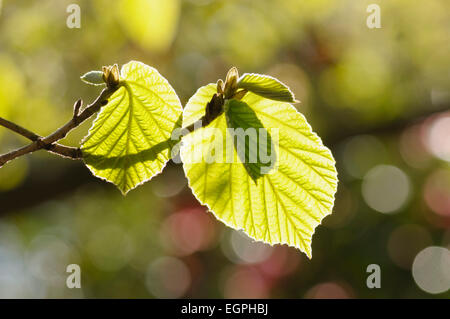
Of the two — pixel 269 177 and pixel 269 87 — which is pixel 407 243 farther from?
pixel 269 87

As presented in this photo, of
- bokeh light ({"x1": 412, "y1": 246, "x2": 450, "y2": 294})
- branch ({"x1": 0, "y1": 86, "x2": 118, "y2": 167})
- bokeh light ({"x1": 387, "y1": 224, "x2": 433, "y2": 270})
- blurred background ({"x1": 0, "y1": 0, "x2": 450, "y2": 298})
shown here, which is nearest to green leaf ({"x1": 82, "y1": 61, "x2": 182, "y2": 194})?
branch ({"x1": 0, "y1": 86, "x2": 118, "y2": 167})

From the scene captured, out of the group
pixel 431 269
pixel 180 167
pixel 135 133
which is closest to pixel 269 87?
pixel 135 133

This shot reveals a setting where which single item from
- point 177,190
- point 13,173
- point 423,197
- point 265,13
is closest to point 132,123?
point 13,173

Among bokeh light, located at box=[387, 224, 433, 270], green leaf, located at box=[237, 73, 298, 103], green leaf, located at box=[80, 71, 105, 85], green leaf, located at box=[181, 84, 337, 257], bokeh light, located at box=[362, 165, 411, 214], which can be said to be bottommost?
green leaf, located at box=[181, 84, 337, 257]

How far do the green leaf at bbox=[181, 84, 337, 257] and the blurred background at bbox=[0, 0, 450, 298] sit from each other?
0.62 meters

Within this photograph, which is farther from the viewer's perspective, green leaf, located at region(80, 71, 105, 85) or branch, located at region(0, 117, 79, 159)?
green leaf, located at region(80, 71, 105, 85)

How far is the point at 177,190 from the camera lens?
4.71 meters

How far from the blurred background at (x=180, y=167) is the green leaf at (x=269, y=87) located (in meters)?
0.70

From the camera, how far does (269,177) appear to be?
0.92 metres

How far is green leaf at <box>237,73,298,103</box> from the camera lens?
711 millimetres

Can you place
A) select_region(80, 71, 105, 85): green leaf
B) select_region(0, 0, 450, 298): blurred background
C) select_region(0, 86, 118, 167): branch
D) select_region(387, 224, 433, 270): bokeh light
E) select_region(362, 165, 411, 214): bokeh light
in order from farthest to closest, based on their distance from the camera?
select_region(362, 165, 411, 214): bokeh light < select_region(387, 224, 433, 270): bokeh light < select_region(0, 0, 450, 298): blurred background < select_region(80, 71, 105, 85): green leaf < select_region(0, 86, 118, 167): branch

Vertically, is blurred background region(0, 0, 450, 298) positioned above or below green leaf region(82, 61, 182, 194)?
above

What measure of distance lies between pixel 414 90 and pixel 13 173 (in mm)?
2739

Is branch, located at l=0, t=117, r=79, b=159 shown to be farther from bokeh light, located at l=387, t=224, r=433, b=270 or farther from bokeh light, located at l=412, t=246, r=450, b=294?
bokeh light, located at l=412, t=246, r=450, b=294
